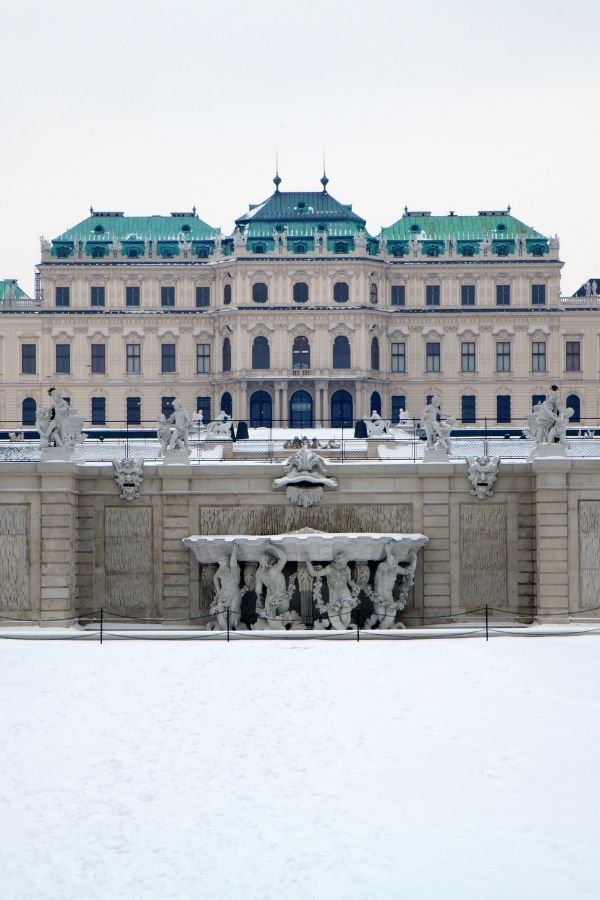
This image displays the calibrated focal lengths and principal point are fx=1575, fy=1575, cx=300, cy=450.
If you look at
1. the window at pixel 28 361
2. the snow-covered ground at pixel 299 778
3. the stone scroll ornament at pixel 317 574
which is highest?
the window at pixel 28 361

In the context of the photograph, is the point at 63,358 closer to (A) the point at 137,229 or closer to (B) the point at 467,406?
(A) the point at 137,229

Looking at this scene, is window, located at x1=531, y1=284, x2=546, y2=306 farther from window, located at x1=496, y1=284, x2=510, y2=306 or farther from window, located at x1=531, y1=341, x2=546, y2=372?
window, located at x1=531, y1=341, x2=546, y2=372

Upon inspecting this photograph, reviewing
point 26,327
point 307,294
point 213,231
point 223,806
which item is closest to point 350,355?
point 307,294

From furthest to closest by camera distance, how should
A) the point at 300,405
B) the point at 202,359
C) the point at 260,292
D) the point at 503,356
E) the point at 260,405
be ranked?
the point at 202,359 → the point at 503,356 → the point at 260,292 → the point at 260,405 → the point at 300,405

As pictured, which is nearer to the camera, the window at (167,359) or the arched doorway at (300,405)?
the arched doorway at (300,405)

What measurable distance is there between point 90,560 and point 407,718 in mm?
14930

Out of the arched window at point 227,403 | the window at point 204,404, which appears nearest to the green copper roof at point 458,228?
the arched window at point 227,403

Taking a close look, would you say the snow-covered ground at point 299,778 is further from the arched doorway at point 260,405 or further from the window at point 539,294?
the window at point 539,294

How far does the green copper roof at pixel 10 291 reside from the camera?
306ft

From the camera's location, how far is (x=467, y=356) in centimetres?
9162

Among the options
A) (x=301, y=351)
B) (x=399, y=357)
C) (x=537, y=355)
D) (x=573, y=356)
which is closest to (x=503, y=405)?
(x=537, y=355)

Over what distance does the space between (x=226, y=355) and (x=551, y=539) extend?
189 feet

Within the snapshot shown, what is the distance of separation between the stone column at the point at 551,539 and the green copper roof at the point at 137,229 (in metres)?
60.3

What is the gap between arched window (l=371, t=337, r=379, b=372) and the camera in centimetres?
9056
